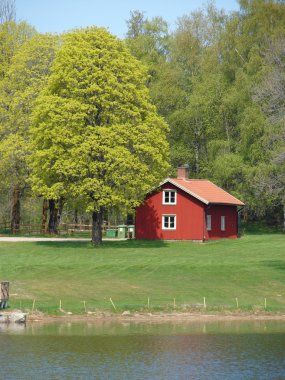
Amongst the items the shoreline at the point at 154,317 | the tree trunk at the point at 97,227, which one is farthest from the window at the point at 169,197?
the shoreline at the point at 154,317

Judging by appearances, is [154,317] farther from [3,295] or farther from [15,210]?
[15,210]

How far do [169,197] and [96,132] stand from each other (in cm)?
1447

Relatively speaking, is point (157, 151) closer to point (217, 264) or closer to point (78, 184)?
point (78, 184)

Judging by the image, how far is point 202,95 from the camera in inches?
3831

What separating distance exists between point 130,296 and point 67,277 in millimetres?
7568

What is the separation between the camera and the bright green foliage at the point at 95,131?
7238cm

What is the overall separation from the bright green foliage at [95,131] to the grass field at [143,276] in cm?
576

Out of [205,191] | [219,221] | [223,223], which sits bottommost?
[223,223]

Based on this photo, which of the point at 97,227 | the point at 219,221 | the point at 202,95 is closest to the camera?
the point at 97,227

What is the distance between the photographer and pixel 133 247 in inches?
3002

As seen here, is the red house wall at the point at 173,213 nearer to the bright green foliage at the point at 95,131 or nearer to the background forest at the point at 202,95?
the background forest at the point at 202,95

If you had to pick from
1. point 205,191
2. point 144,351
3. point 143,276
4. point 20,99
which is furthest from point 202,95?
point 144,351

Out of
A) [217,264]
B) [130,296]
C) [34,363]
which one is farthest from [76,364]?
[217,264]

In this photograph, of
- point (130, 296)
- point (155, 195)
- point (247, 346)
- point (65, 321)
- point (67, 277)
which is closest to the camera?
point (247, 346)
